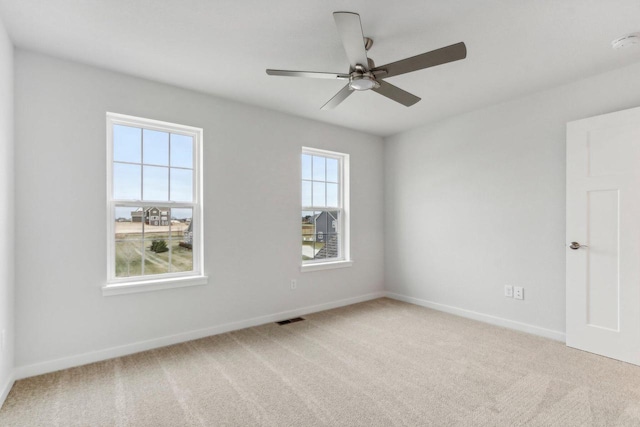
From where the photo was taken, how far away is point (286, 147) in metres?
3.96

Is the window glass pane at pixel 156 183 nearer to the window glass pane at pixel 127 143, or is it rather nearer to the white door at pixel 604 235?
the window glass pane at pixel 127 143

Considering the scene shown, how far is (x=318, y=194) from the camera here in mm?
4418

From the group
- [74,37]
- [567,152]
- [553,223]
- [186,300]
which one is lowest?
[186,300]

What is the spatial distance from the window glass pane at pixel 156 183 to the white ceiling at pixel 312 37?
849mm

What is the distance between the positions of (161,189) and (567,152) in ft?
12.7

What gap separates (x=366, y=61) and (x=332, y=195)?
264 cm

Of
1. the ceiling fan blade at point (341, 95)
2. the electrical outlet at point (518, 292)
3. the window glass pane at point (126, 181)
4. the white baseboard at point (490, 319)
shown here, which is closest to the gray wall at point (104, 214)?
the window glass pane at point (126, 181)

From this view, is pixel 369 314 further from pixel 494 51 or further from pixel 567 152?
pixel 494 51

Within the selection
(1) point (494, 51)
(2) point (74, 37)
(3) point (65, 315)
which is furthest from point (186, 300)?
(1) point (494, 51)

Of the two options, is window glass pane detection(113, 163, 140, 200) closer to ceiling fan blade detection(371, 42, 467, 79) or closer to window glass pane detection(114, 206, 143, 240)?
window glass pane detection(114, 206, 143, 240)

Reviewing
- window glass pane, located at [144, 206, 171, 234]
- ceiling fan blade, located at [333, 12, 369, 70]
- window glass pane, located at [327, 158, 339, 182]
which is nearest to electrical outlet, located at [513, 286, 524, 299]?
window glass pane, located at [327, 158, 339, 182]

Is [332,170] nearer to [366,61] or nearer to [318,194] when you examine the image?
[318,194]

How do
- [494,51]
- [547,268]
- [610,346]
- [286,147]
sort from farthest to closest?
[286,147] < [547,268] < [610,346] < [494,51]

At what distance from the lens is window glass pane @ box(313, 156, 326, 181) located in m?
4.39
